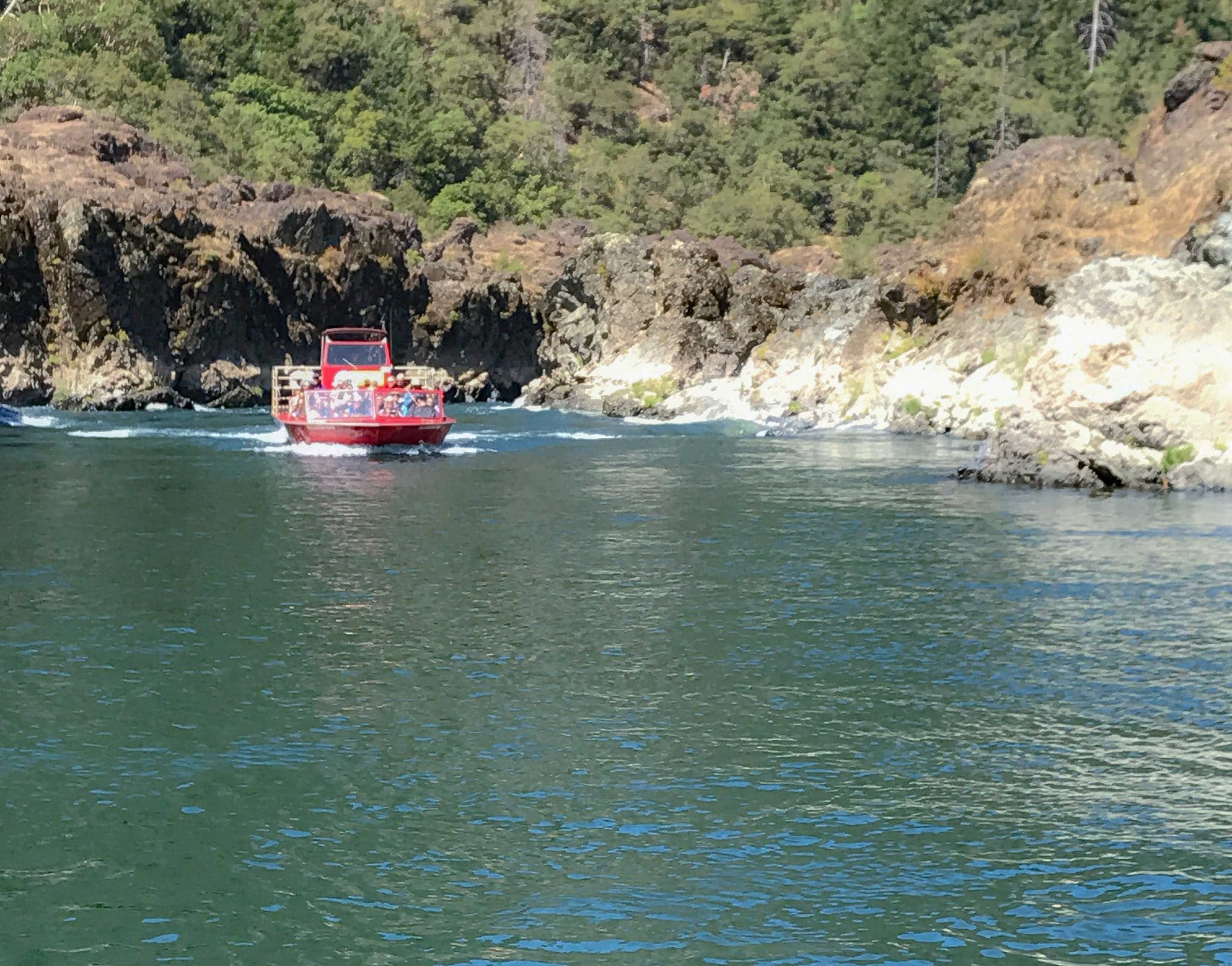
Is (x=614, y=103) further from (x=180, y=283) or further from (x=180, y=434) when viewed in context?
(x=180, y=434)

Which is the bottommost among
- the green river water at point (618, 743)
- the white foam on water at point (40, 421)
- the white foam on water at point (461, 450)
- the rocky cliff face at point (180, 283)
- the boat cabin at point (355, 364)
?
the green river water at point (618, 743)

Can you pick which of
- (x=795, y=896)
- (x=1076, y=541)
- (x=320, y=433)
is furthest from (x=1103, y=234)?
(x=795, y=896)

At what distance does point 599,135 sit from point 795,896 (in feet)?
566

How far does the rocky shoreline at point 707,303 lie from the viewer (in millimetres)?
45656

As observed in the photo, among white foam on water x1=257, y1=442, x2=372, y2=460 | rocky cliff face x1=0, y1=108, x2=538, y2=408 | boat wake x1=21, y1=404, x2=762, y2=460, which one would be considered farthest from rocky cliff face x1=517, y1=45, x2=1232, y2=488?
white foam on water x1=257, y1=442, x2=372, y2=460

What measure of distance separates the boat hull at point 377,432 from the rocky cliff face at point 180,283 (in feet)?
124

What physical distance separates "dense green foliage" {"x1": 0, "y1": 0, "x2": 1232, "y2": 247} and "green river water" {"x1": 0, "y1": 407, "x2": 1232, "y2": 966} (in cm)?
11087

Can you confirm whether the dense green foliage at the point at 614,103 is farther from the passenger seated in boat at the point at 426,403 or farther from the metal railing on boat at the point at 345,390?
the passenger seated in boat at the point at 426,403

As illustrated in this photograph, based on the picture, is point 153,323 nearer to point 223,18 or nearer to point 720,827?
point 223,18

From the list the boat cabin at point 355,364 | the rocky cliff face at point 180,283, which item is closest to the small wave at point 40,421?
the rocky cliff face at point 180,283

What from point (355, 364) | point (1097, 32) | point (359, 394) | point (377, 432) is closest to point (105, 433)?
point (355, 364)

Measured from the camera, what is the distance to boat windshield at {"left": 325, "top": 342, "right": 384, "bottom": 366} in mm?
72375

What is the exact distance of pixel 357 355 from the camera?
72875 mm

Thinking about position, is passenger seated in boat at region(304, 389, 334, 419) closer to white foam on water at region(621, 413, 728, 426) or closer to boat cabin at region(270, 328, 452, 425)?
boat cabin at region(270, 328, 452, 425)
